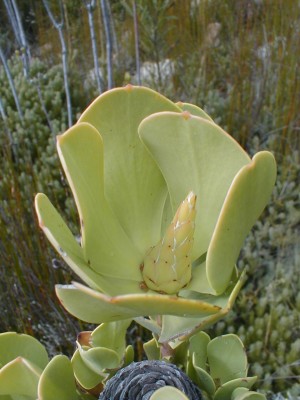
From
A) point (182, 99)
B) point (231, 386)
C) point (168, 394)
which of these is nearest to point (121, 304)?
point (168, 394)

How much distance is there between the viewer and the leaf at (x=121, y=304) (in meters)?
0.37

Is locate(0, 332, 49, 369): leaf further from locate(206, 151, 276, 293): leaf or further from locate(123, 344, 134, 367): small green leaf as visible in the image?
locate(206, 151, 276, 293): leaf

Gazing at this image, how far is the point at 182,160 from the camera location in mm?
496

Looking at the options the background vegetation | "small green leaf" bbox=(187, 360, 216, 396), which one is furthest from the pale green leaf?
the background vegetation

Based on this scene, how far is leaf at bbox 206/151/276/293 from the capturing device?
0.40 m

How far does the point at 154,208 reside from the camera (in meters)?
0.57

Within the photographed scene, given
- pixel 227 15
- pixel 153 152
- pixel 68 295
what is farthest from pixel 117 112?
pixel 227 15

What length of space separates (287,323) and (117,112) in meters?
1.23

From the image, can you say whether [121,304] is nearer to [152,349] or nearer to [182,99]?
[152,349]

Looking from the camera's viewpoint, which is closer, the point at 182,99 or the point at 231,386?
the point at 231,386

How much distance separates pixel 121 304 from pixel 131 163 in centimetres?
19

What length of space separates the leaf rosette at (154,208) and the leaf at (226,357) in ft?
0.21

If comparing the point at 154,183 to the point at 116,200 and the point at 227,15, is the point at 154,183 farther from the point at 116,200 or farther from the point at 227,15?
the point at 227,15

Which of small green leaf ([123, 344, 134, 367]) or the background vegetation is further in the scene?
the background vegetation
